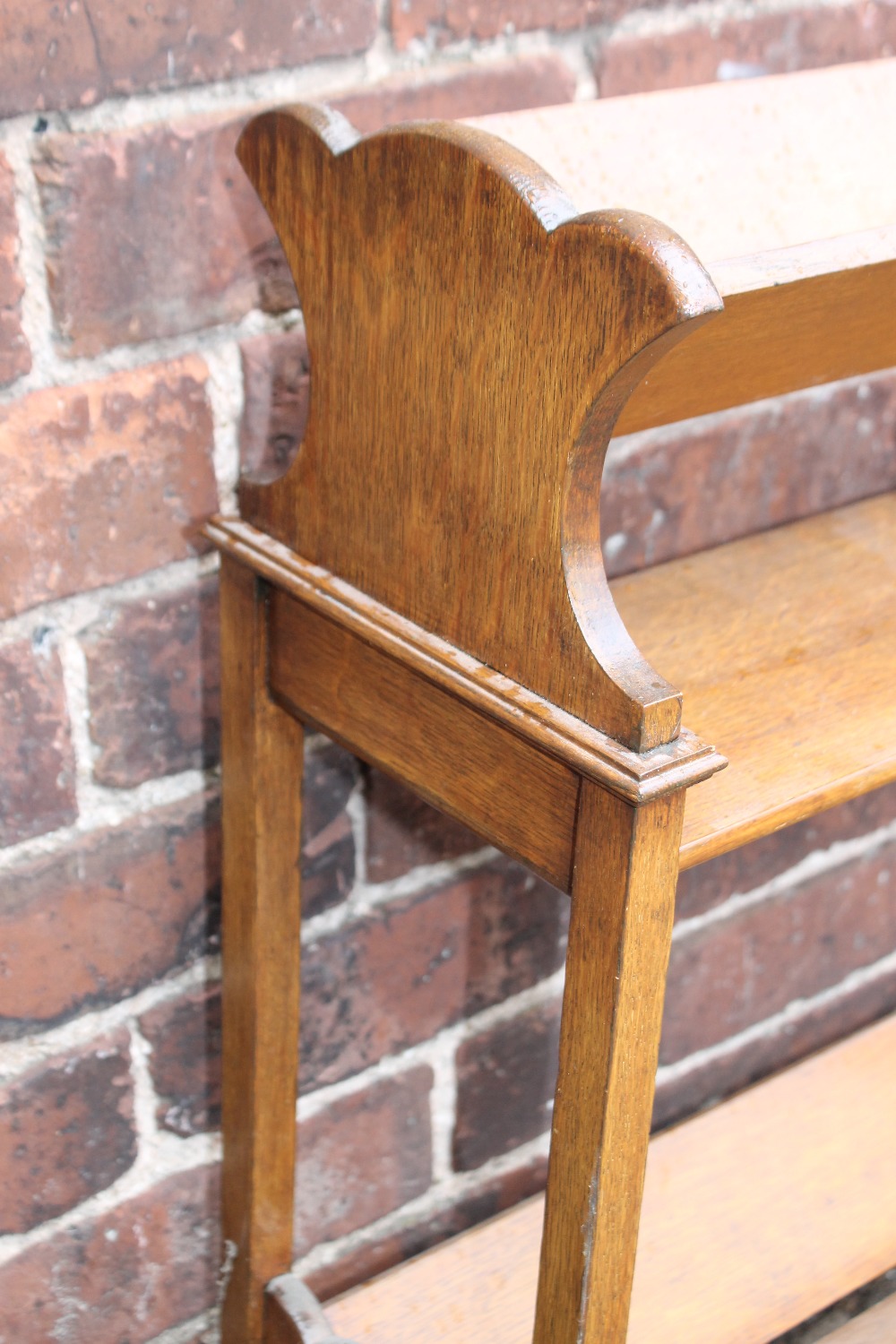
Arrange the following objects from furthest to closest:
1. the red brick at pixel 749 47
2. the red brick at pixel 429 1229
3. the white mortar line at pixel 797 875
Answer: the white mortar line at pixel 797 875 < the red brick at pixel 429 1229 < the red brick at pixel 749 47

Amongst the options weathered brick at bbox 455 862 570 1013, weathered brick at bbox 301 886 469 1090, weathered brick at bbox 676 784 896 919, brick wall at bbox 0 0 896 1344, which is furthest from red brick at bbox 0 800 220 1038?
weathered brick at bbox 676 784 896 919

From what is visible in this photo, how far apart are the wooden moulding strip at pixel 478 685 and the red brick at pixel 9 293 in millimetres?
127

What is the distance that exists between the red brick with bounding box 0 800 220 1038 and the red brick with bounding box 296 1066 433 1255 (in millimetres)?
198

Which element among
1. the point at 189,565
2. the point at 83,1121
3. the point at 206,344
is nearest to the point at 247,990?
the point at 83,1121

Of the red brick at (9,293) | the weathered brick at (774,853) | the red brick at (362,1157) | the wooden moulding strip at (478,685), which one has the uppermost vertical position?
the red brick at (9,293)

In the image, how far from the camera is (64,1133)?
3.04 feet

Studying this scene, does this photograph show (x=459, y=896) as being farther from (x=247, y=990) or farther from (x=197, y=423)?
(x=197, y=423)

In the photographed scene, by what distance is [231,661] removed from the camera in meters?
0.85

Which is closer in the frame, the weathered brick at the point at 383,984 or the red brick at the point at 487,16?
the red brick at the point at 487,16

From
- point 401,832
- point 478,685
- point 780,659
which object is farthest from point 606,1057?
point 401,832

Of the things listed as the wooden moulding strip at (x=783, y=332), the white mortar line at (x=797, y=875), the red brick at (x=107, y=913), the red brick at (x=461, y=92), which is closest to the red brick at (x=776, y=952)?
the white mortar line at (x=797, y=875)

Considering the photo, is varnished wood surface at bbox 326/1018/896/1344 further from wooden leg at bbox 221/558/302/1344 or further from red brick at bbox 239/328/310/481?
red brick at bbox 239/328/310/481

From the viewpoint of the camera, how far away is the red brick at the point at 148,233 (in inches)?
29.4

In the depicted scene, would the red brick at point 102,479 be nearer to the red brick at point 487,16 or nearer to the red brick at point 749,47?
the red brick at point 487,16
